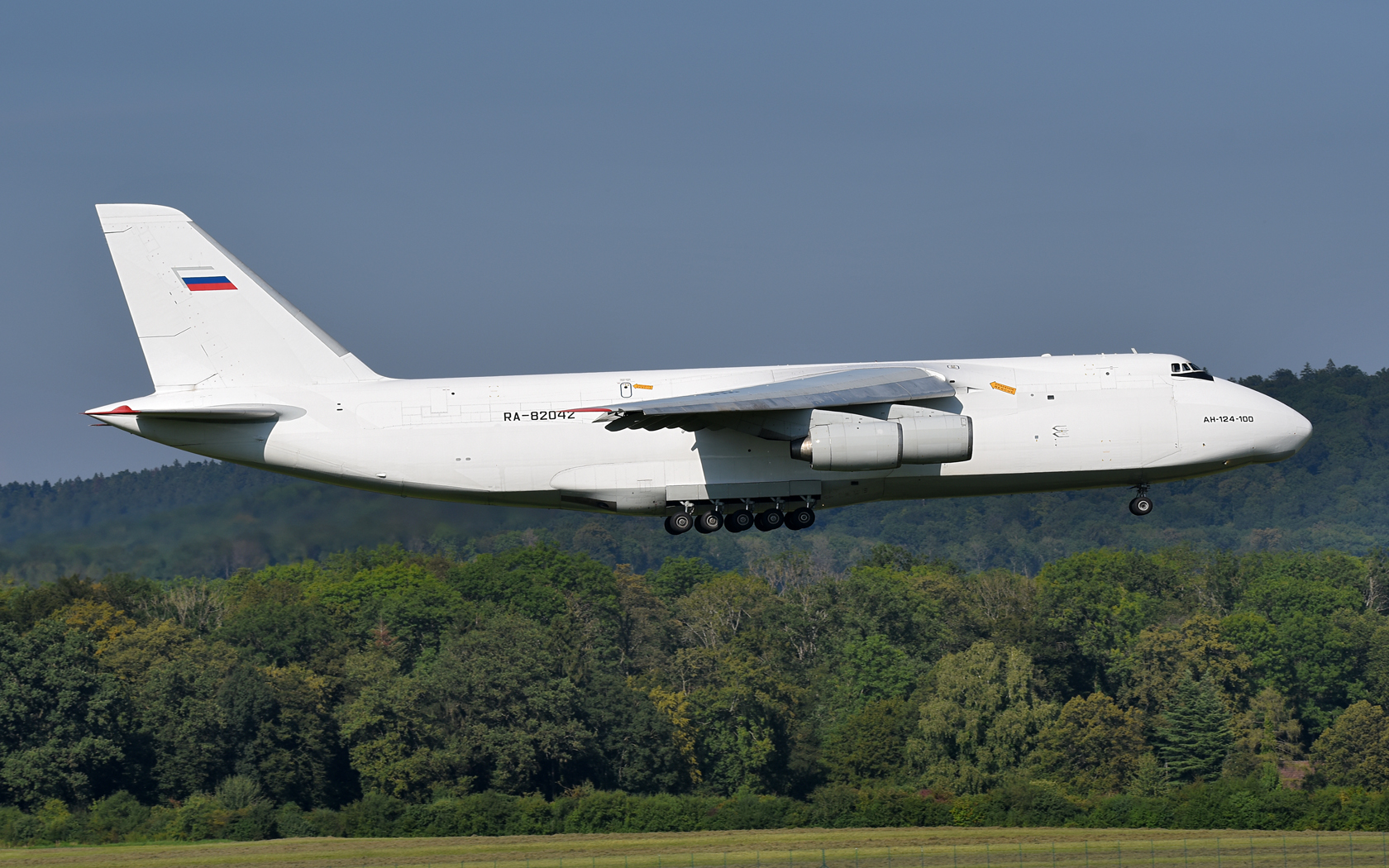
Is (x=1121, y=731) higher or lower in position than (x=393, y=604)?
lower

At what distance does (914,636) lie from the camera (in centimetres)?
7275

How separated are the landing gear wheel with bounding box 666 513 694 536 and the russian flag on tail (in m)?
7.60

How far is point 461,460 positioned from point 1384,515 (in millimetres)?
143355

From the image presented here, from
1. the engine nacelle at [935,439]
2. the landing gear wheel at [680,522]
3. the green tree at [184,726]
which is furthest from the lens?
the green tree at [184,726]

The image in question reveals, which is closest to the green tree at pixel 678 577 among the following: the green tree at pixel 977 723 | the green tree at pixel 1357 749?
the green tree at pixel 977 723

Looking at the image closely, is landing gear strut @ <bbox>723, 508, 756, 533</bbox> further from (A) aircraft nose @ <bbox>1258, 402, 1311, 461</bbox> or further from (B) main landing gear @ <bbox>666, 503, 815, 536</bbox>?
(A) aircraft nose @ <bbox>1258, 402, 1311, 461</bbox>

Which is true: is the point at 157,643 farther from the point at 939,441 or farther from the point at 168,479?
the point at 939,441

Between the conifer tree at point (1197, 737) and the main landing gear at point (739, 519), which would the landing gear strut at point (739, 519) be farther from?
the conifer tree at point (1197, 737)

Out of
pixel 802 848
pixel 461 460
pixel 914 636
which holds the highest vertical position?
pixel 461 460

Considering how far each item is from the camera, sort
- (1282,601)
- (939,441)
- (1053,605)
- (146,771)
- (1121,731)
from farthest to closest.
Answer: (1282,601), (1053,605), (1121,731), (146,771), (939,441)

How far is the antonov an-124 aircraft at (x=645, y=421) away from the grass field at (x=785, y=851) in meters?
20.3

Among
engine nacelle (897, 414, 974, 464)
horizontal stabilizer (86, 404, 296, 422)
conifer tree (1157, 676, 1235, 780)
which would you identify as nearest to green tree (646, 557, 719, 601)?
conifer tree (1157, 676, 1235, 780)

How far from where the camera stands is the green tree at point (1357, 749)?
58.1 meters

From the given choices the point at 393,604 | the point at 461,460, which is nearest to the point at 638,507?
the point at 461,460
